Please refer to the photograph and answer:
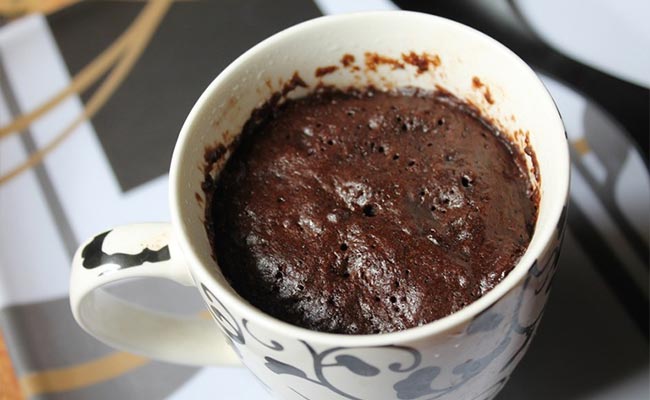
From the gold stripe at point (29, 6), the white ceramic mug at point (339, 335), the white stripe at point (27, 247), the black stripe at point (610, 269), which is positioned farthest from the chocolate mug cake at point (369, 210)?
the gold stripe at point (29, 6)

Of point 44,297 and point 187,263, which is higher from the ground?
point 187,263

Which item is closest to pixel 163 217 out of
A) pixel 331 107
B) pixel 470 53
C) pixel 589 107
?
pixel 331 107

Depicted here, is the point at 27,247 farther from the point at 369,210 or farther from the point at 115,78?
the point at 369,210

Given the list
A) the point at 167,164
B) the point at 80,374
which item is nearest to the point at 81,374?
the point at 80,374

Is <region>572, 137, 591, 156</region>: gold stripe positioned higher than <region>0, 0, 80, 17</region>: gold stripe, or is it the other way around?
<region>0, 0, 80, 17</region>: gold stripe

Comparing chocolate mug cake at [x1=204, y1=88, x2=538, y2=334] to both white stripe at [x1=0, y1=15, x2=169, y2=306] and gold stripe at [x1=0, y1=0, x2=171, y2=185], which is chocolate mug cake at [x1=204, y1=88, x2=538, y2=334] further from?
gold stripe at [x1=0, y1=0, x2=171, y2=185]

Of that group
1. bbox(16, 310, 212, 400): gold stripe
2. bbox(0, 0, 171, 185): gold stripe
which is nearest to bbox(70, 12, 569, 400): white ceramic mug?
bbox(16, 310, 212, 400): gold stripe

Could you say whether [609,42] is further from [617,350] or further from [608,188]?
[617,350]
